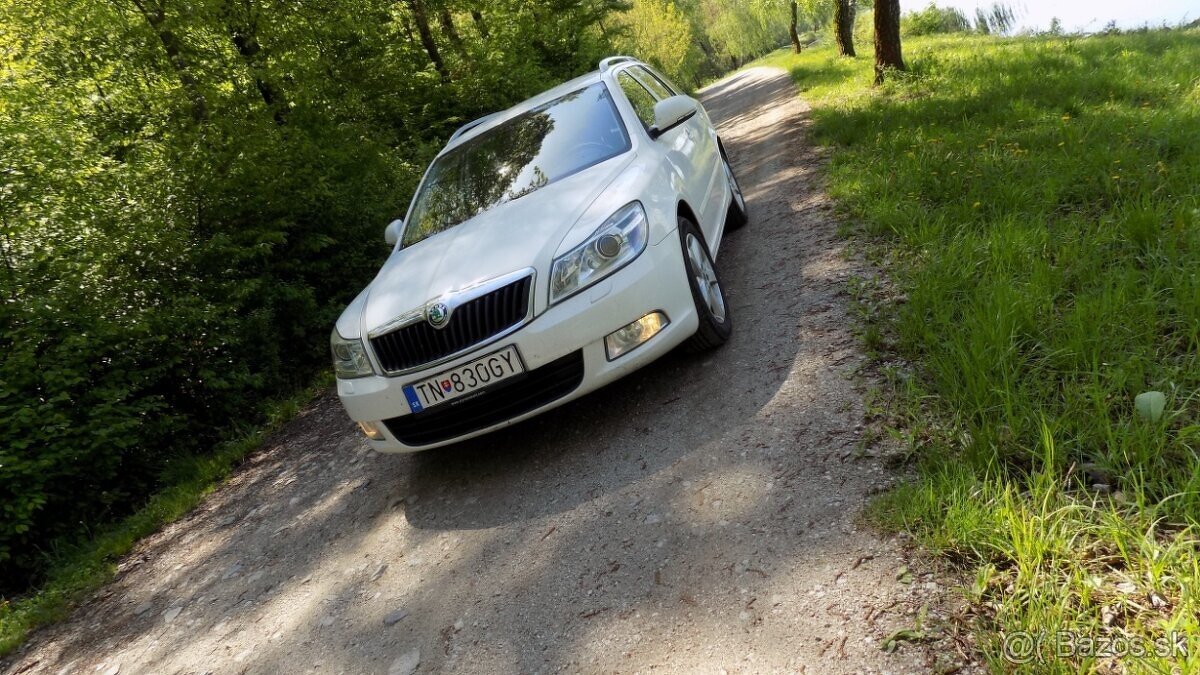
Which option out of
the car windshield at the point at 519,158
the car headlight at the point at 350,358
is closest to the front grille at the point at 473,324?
the car headlight at the point at 350,358

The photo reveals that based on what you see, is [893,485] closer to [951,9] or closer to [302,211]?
[302,211]

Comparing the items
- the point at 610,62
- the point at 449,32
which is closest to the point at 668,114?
the point at 610,62

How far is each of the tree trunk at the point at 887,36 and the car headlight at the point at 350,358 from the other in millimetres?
9713

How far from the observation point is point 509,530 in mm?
2758

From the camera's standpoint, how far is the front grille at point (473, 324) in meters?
2.85

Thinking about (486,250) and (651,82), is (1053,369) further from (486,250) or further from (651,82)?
(651,82)

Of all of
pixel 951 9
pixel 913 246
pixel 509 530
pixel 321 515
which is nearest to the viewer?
pixel 509 530

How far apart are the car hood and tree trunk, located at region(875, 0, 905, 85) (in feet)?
27.6

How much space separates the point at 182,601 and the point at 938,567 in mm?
3412

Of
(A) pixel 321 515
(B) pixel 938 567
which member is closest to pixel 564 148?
(A) pixel 321 515

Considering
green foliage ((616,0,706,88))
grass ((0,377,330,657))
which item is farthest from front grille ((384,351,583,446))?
green foliage ((616,0,706,88))

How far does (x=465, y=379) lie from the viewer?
2.86 meters

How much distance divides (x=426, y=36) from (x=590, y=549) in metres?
13.9

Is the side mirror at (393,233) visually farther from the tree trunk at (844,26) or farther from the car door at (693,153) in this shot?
the tree trunk at (844,26)
